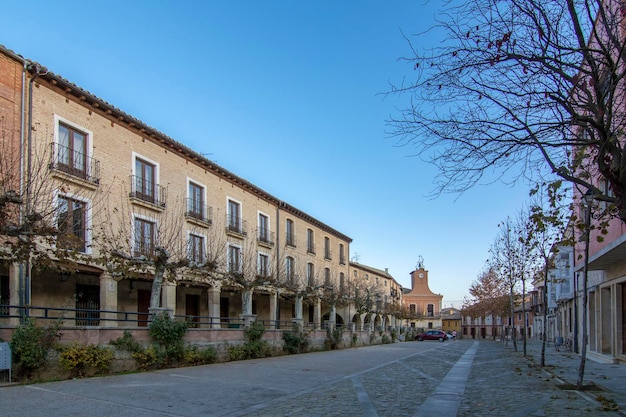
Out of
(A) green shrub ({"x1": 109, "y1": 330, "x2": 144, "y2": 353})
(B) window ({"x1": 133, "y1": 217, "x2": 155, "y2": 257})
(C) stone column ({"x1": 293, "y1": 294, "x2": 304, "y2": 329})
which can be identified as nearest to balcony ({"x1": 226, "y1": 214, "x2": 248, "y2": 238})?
(C) stone column ({"x1": 293, "y1": 294, "x2": 304, "y2": 329})

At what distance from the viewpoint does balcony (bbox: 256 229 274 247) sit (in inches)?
1264

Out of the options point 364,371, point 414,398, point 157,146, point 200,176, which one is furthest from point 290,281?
point 414,398

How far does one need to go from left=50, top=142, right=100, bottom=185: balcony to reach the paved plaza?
25.8ft

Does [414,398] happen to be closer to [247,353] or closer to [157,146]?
[247,353]

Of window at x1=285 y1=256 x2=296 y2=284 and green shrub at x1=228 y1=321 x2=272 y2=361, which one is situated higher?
window at x1=285 y1=256 x2=296 y2=284

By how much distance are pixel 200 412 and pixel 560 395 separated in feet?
23.2

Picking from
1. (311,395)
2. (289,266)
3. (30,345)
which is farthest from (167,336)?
(289,266)

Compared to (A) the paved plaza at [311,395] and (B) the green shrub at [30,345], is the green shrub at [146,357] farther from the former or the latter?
(B) the green shrub at [30,345]

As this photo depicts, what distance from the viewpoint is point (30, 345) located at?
11.7 m

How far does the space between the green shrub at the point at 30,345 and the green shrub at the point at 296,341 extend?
13.9 meters

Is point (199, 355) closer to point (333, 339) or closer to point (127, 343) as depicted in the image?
point (127, 343)

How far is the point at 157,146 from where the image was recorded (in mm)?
23562

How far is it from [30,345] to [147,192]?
37.3ft

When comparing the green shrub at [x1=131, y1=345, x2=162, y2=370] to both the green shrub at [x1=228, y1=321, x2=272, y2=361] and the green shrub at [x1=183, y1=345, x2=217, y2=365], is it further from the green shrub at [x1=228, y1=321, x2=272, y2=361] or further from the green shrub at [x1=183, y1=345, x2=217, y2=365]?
the green shrub at [x1=228, y1=321, x2=272, y2=361]
